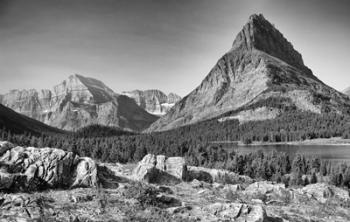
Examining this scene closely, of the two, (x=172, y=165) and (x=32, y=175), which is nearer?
(x=32, y=175)

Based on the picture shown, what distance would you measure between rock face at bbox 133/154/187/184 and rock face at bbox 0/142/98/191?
8.40 metres

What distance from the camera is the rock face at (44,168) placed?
2456 cm

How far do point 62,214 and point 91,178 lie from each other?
25.5 ft

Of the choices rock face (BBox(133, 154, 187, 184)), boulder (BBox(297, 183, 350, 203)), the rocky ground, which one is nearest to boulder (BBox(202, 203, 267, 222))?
the rocky ground

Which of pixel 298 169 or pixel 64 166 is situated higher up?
pixel 64 166

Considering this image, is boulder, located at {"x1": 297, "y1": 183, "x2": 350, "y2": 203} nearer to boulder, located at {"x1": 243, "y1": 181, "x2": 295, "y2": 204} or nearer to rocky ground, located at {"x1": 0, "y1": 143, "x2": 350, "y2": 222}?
rocky ground, located at {"x1": 0, "y1": 143, "x2": 350, "y2": 222}

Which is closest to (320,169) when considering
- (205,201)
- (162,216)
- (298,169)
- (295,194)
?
(298,169)

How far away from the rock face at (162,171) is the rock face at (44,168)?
8401 millimetres

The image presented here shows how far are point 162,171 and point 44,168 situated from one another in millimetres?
16375

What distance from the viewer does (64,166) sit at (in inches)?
1093

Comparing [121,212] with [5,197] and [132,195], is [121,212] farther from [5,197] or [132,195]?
[5,197]

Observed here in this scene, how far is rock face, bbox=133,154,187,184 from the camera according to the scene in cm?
3628

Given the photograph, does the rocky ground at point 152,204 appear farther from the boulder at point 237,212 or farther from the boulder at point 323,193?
the boulder at point 323,193

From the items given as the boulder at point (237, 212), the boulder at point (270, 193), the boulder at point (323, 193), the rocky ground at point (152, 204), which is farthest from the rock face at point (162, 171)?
the boulder at point (323, 193)
